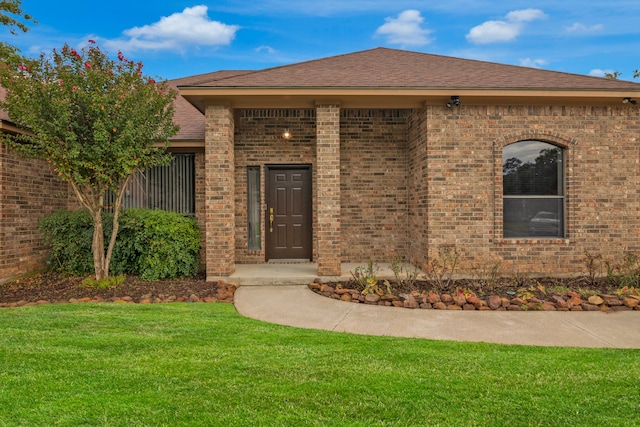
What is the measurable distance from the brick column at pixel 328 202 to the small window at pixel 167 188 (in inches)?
134

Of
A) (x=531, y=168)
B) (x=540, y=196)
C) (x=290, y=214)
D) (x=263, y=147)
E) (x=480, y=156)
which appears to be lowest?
(x=290, y=214)

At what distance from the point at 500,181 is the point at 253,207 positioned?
5175 mm

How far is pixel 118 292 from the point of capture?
6602mm

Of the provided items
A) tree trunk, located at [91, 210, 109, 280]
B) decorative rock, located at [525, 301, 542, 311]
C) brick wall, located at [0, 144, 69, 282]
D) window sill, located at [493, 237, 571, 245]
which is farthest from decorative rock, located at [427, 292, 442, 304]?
brick wall, located at [0, 144, 69, 282]

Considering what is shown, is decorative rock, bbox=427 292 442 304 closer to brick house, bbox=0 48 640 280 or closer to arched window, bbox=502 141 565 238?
brick house, bbox=0 48 640 280

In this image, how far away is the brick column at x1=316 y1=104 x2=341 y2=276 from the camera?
24.1 feet

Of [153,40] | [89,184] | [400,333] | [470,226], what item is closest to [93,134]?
[89,184]

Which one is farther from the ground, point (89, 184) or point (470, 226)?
point (89, 184)

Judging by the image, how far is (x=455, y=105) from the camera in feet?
24.6

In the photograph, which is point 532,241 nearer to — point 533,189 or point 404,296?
point 533,189

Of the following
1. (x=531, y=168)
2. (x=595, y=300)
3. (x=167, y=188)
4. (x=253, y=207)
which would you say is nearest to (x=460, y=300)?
(x=595, y=300)

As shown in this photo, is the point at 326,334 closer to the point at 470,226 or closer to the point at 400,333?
the point at 400,333

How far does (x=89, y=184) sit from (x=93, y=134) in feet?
2.84

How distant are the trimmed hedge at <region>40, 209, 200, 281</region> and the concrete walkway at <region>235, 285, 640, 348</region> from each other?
7.36 ft
